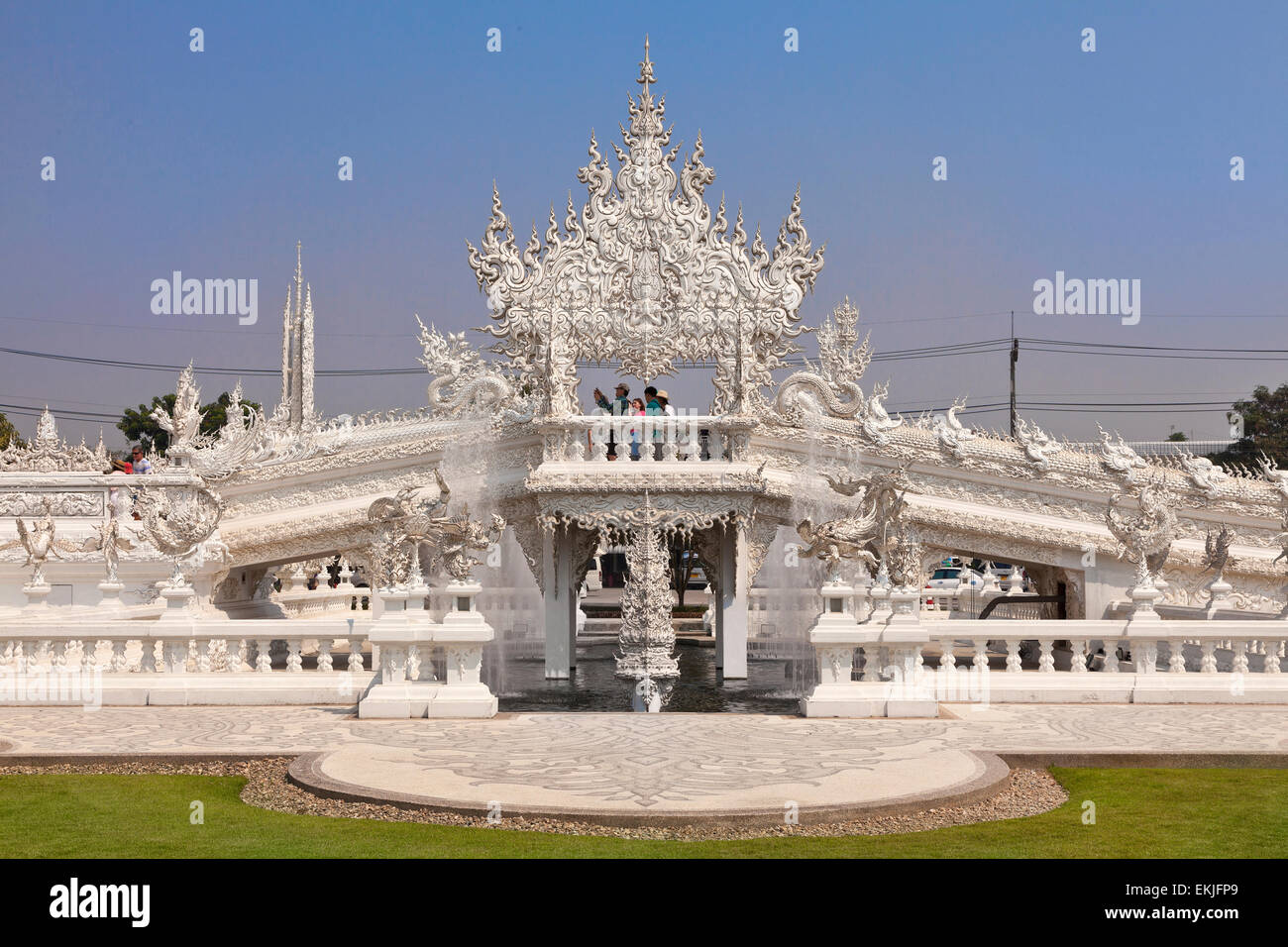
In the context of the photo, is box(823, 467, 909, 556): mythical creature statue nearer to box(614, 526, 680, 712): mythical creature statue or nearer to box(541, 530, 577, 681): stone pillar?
box(614, 526, 680, 712): mythical creature statue

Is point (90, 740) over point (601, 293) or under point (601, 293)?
under

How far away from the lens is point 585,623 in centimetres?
2533

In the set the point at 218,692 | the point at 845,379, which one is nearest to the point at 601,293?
the point at 845,379

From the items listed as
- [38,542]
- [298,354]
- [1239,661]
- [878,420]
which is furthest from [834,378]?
[298,354]

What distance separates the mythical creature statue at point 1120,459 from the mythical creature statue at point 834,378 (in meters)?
3.31

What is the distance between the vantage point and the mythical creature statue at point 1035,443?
1709cm

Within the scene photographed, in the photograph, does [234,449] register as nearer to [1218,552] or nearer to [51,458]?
[51,458]

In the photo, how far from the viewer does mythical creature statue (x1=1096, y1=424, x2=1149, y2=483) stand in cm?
1681

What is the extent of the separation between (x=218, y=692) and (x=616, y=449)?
6.57 meters

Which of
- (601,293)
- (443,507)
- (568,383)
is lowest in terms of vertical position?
(443,507)

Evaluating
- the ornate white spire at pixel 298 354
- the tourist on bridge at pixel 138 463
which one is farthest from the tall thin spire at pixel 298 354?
the tourist on bridge at pixel 138 463

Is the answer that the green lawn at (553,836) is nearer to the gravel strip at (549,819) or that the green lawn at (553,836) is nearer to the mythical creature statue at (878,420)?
the gravel strip at (549,819)
